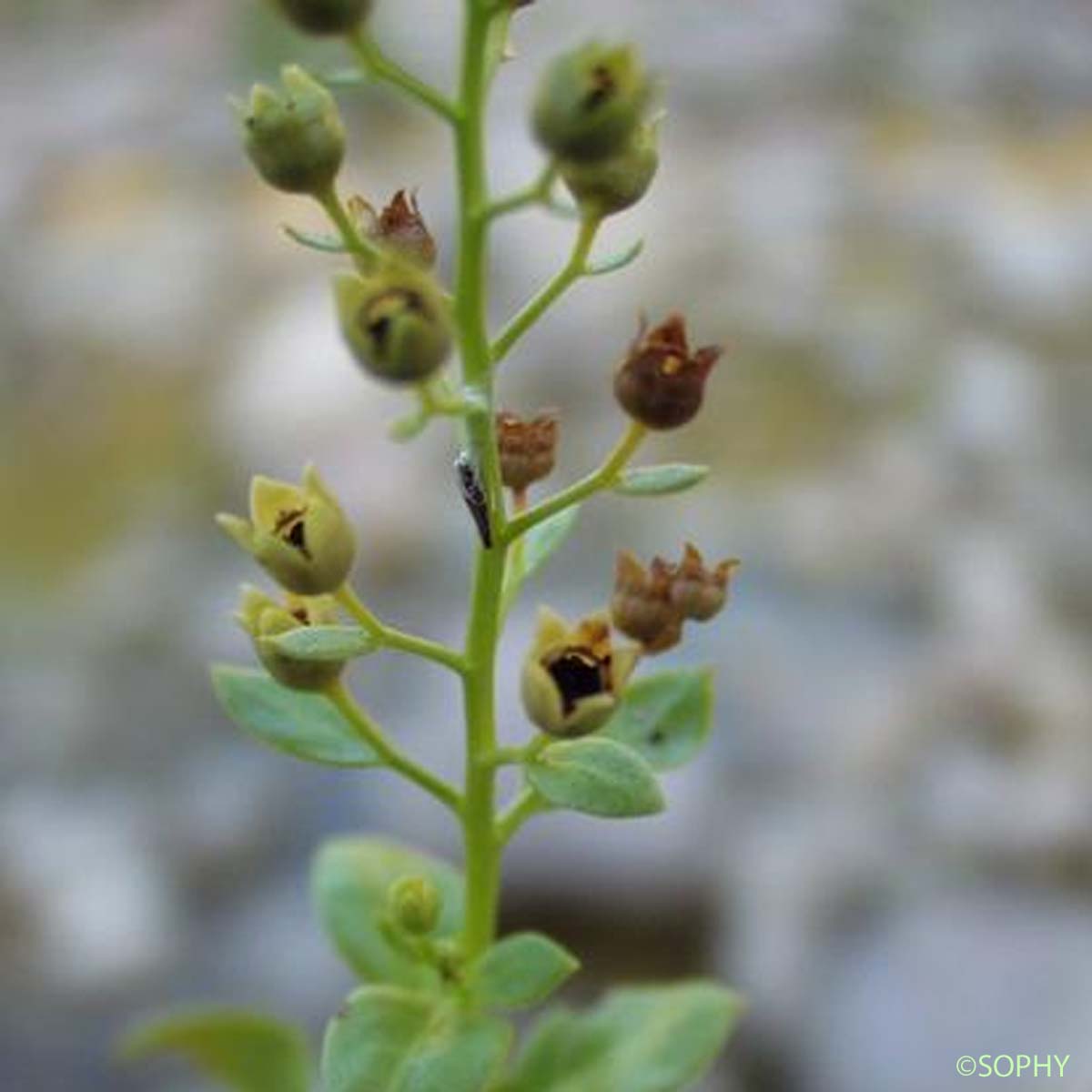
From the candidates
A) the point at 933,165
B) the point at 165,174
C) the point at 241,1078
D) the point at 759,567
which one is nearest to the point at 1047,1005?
the point at 759,567

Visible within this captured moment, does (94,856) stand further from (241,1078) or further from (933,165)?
(933,165)

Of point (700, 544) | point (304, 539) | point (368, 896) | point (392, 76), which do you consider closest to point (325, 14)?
point (392, 76)

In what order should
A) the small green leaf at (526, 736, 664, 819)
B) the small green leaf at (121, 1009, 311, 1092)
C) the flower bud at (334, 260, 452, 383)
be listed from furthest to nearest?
the small green leaf at (121, 1009, 311, 1092), the small green leaf at (526, 736, 664, 819), the flower bud at (334, 260, 452, 383)

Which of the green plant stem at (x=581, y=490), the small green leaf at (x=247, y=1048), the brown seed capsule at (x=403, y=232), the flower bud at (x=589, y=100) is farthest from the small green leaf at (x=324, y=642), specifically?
the small green leaf at (x=247, y=1048)

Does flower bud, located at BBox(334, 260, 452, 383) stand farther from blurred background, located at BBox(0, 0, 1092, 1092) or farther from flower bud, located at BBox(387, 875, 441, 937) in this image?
blurred background, located at BBox(0, 0, 1092, 1092)

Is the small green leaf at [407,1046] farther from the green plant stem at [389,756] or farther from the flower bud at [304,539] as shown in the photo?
the flower bud at [304,539]

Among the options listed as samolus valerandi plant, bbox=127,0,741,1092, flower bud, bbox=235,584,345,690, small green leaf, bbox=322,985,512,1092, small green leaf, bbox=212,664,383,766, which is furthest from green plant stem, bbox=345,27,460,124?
small green leaf, bbox=322,985,512,1092

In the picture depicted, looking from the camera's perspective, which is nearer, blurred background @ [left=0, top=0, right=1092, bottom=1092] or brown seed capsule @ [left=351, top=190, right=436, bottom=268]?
brown seed capsule @ [left=351, top=190, right=436, bottom=268]
